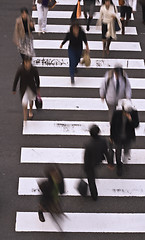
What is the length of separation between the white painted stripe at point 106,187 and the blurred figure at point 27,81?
6.43ft

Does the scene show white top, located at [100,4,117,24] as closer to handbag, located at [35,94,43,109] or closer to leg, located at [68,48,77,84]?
leg, located at [68,48,77,84]

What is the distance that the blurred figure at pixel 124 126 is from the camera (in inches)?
408

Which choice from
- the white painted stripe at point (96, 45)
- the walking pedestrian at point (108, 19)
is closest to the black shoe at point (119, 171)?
the walking pedestrian at point (108, 19)

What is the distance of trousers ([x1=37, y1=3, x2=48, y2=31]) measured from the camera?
1551cm

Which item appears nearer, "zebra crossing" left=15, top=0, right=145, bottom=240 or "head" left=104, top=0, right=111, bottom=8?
"zebra crossing" left=15, top=0, right=145, bottom=240

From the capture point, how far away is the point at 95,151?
384 inches

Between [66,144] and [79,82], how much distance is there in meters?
2.59

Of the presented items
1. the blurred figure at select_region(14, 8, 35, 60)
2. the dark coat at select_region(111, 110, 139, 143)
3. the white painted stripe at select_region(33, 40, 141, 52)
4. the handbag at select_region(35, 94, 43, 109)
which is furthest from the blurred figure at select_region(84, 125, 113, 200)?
the white painted stripe at select_region(33, 40, 141, 52)

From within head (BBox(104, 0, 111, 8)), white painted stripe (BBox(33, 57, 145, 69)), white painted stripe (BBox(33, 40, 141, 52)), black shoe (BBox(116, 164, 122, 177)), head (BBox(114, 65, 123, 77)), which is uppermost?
head (BBox(104, 0, 111, 8))

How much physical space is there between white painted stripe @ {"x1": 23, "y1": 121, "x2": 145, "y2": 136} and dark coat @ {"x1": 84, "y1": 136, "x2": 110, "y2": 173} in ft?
8.15

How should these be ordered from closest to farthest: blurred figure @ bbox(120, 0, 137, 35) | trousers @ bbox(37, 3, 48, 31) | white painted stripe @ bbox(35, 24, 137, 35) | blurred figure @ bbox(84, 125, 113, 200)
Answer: blurred figure @ bbox(84, 125, 113, 200) → trousers @ bbox(37, 3, 48, 31) → blurred figure @ bbox(120, 0, 137, 35) → white painted stripe @ bbox(35, 24, 137, 35)

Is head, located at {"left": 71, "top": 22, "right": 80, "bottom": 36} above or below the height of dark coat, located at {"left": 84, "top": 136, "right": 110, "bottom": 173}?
above

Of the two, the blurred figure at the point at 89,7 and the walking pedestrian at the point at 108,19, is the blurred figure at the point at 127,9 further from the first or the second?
the walking pedestrian at the point at 108,19

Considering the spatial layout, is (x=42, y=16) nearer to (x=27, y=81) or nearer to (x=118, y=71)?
(x=27, y=81)
